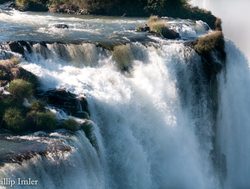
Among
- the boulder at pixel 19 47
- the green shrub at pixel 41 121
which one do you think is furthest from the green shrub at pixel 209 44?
the green shrub at pixel 41 121

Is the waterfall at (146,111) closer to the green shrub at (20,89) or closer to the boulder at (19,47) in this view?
the boulder at (19,47)

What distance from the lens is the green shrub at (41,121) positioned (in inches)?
829

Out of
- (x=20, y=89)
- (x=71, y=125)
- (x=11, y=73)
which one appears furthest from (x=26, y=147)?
(x=11, y=73)

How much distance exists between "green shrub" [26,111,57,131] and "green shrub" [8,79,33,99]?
1.11 metres

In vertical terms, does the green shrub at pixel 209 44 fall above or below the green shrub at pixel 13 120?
below

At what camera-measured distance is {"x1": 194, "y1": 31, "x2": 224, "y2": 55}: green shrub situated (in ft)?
105

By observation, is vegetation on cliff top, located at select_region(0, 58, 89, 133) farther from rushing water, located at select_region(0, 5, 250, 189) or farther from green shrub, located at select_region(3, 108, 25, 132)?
rushing water, located at select_region(0, 5, 250, 189)

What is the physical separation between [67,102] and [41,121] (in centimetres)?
186

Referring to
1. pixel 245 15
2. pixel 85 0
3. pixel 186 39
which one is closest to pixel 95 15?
pixel 85 0

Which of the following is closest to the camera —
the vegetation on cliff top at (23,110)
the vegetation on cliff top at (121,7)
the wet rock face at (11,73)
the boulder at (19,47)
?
the vegetation on cliff top at (23,110)

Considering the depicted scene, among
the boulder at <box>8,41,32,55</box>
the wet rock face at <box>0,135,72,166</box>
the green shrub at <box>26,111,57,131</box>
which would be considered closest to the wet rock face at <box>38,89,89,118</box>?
the green shrub at <box>26,111,57,131</box>

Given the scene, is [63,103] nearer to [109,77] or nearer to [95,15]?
[109,77]

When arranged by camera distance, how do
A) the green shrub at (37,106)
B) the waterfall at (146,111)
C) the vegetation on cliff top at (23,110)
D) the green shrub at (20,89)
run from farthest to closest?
the waterfall at (146,111) → the green shrub at (20,89) → the green shrub at (37,106) → the vegetation on cliff top at (23,110)

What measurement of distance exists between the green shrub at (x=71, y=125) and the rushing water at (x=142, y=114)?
524 millimetres
